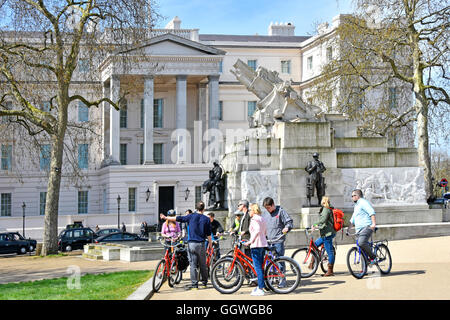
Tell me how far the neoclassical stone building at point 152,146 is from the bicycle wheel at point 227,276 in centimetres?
4438

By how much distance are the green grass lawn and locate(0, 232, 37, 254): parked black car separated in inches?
892

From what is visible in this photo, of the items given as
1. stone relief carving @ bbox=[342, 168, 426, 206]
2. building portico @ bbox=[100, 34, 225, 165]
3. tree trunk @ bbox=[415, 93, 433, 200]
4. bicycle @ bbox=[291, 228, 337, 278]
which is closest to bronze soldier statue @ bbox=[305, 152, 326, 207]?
stone relief carving @ bbox=[342, 168, 426, 206]

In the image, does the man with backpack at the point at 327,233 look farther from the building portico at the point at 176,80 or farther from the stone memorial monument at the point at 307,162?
the building portico at the point at 176,80

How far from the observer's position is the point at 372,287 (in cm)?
1277

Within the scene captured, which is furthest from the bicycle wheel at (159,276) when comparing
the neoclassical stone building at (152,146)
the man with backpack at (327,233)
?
the neoclassical stone building at (152,146)

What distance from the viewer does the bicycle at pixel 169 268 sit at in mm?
13637

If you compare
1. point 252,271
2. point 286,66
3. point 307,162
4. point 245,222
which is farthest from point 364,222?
point 286,66

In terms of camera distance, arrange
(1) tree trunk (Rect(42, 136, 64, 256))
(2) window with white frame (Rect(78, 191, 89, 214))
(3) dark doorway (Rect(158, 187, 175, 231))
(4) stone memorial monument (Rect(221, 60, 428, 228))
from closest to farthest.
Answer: (4) stone memorial monument (Rect(221, 60, 428, 228)) < (1) tree trunk (Rect(42, 136, 64, 256)) < (3) dark doorway (Rect(158, 187, 175, 231)) < (2) window with white frame (Rect(78, 191, 89, 214))

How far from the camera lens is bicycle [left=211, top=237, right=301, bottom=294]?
12766 mm

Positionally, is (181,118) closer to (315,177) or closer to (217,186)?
(217,186)

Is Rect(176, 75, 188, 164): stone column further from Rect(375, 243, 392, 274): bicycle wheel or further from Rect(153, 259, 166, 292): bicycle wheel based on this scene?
Rect(153, 259, 166, 292): bicycle wheel

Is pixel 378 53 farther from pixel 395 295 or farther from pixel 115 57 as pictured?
pixel 395 295
